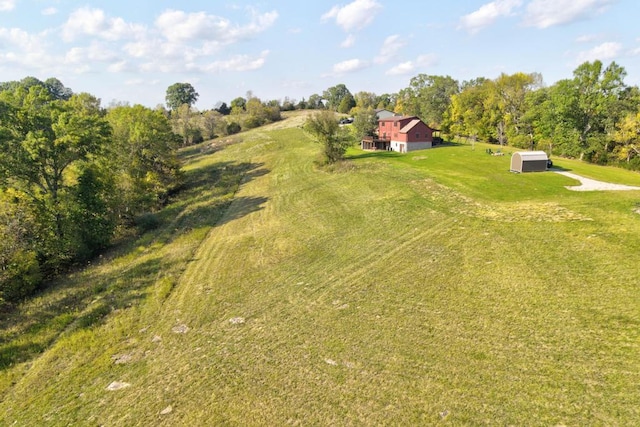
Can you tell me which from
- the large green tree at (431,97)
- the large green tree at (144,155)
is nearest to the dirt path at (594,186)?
the large green tree at (144,155)

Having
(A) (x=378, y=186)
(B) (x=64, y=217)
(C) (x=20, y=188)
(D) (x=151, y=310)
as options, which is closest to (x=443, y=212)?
(A) (x=378, y=186)

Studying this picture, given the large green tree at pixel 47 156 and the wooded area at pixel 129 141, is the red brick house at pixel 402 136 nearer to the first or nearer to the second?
the wooded area at pixel 129 141

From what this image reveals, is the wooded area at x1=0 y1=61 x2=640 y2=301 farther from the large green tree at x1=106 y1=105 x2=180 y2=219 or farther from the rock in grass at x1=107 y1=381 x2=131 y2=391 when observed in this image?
the rock in grass at x1=107 y1=381 x2=131 y2=391

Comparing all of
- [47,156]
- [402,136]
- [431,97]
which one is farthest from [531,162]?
[431,97]

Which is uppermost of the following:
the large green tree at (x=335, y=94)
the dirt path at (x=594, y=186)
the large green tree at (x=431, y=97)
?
the large green tree at (x=335, y=94)

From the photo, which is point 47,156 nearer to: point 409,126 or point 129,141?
point 129,141

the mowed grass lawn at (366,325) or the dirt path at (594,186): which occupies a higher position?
the dirt path at (594,186)
